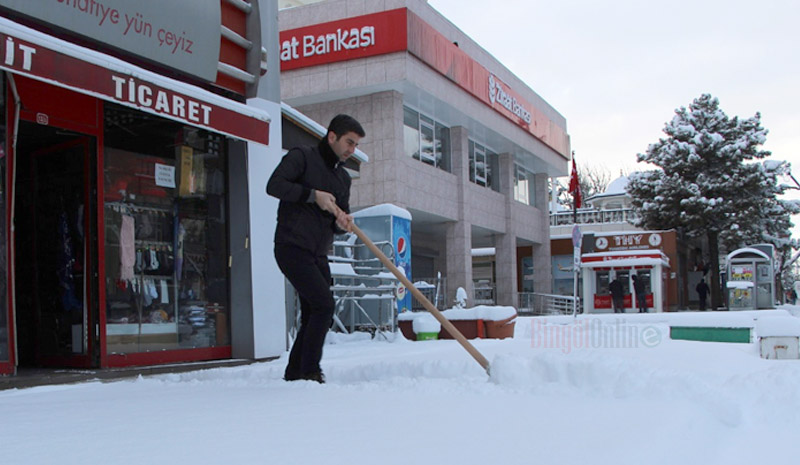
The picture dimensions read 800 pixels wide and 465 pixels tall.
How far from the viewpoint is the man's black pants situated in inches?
179

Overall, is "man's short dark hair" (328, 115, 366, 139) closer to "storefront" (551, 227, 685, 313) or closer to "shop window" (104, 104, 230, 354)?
"shop window" (104, 104, 230, 354)

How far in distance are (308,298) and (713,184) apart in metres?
36.9

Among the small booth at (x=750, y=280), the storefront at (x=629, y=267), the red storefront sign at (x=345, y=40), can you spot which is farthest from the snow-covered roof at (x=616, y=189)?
the red storefront sign at (x=345, y=40)

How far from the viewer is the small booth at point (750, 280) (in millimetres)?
29766

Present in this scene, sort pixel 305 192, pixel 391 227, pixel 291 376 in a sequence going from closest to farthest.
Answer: pixel 305 192
pixel 291 376
pixel 391 227

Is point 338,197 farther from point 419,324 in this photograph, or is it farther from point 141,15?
point 419,324

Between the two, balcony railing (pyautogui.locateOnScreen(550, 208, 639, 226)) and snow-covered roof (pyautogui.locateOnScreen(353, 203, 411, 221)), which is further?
balcony railing (pyautogui.locateOnScreen(550, 208, 639, 226))

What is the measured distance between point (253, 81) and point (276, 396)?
4331 millimetres

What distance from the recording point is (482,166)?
28469mm

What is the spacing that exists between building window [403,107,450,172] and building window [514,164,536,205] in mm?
6841

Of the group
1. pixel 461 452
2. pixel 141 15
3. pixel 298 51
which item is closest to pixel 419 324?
pixel 141 15

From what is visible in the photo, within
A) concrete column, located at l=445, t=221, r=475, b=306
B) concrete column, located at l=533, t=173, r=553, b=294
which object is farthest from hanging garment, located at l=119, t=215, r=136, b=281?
concrete column, located at l=533, t=173, r=553, b=294

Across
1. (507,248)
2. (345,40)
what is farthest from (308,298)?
(507,248)

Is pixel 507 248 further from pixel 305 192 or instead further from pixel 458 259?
pixel 305 192
